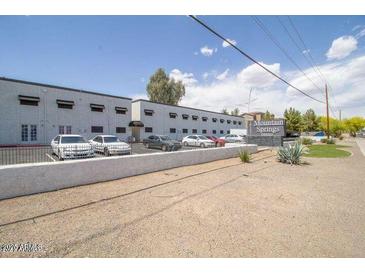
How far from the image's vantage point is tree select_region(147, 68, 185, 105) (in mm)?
47031

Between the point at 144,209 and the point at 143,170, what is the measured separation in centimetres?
380

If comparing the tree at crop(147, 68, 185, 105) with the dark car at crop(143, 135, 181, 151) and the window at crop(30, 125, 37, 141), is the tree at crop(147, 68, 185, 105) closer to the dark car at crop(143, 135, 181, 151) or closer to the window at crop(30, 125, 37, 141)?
the dark car at crop(143, 135, 181, 151)

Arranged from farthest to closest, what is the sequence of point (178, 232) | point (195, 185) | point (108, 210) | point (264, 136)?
point (264, 136) < point (195, 185) < point (108, 210) < point (178, 232)

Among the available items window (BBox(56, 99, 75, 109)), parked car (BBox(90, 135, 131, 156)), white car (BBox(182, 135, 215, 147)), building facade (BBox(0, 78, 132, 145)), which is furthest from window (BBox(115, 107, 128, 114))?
parked car (BBox(90, 135, 131, 156))

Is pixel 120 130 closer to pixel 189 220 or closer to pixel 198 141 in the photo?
pixel 198 141

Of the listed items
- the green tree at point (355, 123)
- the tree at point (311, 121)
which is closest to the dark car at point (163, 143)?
the tree at point (311, 121)

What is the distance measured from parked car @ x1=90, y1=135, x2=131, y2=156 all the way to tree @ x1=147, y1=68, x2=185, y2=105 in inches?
1331

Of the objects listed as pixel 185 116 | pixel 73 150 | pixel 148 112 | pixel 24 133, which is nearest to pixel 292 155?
pixel 73 150

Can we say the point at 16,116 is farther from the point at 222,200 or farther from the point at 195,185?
the point at 222,200

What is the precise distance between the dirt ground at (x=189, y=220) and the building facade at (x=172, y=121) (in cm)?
2316

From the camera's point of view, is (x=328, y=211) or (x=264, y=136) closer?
(x=328, y=211)

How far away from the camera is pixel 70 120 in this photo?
72.2 ft

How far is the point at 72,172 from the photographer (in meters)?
6.23

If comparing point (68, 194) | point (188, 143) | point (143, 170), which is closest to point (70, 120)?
point (188, 143)
